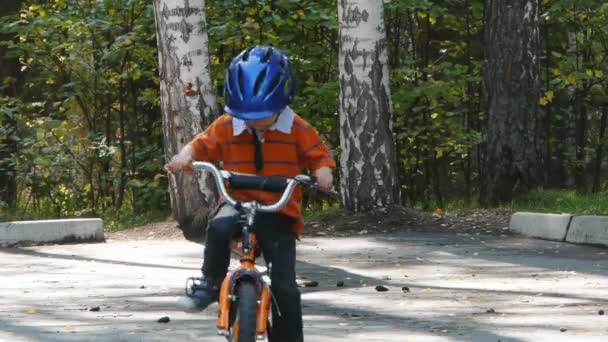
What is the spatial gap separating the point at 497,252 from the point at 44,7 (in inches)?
405

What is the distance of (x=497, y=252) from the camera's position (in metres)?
12.3

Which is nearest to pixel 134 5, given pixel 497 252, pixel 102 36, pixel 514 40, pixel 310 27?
pixel 102 36

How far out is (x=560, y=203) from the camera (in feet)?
49.3

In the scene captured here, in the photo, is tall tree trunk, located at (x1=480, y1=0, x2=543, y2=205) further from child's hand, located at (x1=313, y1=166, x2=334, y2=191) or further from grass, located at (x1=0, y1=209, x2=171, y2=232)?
child's hand, located at (x1=313, y1=166, x2=334, y2=191)

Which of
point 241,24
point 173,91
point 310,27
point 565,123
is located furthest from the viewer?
point 565,123

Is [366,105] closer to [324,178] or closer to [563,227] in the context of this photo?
[563,227]

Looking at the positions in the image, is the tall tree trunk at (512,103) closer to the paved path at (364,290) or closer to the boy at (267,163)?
the paved path at (364,290)

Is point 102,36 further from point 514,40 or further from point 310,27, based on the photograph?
point 514,40

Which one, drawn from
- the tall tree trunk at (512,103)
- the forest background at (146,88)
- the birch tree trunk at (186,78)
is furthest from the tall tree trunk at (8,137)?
the tall tree trunk at (512,103)

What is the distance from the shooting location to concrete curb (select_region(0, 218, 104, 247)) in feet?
45.3

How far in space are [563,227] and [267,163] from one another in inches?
308

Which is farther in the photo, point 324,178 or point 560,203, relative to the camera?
point 560,203

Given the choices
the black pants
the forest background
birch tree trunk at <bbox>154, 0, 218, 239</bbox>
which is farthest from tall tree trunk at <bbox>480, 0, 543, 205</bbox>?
the black pants

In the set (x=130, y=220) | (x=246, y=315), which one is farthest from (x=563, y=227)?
(x=246, y=315)
